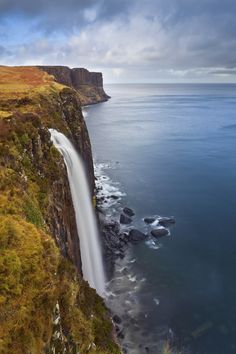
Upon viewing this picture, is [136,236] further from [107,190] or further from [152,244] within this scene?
[107,190]

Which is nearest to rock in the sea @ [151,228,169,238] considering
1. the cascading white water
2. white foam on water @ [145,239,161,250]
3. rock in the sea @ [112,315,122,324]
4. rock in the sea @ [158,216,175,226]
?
white foam on water @ [145,239,161,250]

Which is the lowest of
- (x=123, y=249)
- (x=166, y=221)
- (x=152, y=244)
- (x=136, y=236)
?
(x=152, y=244)

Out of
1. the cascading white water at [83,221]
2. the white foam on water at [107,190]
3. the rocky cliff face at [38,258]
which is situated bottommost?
the white foam on water at [107,190]

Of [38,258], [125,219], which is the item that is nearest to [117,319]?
[125,219]

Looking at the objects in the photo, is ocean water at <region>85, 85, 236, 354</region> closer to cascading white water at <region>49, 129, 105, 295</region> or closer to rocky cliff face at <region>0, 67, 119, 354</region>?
cascading white water at <region>49, 129, 105, 295</region>

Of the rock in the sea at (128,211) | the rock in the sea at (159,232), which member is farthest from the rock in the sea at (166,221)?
the rock in the sea at (128,211)

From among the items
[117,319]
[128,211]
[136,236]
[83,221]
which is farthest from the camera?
[128,211]

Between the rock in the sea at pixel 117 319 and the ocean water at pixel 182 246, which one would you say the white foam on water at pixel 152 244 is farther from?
the rock in the sea at pixel 117 319
